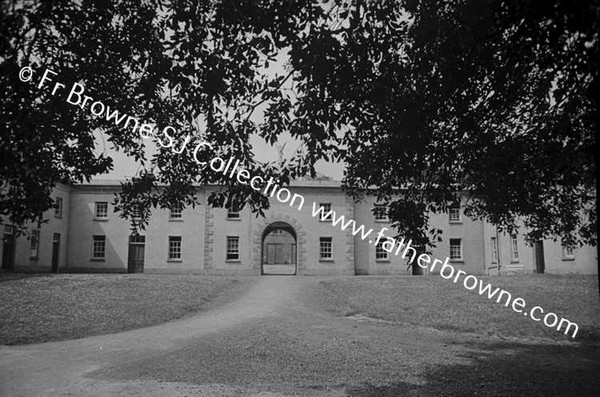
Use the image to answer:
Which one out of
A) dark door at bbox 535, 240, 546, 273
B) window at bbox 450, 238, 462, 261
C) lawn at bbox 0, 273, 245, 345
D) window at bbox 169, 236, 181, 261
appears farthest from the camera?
window at bbox 450, 238, 462, 261

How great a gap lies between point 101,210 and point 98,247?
2.58 m

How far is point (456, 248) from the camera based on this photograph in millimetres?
36750

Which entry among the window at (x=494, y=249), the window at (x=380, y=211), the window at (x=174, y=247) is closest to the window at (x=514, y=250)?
the window at (x=494, y=249)

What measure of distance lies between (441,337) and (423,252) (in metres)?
7.88

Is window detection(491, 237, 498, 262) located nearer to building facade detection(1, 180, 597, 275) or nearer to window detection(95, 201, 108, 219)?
building facade detection(1, 180, 597, 275)

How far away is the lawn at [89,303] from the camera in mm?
14391

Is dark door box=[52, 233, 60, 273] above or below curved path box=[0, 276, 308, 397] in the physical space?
above

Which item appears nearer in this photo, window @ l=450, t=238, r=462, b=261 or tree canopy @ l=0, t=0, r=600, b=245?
tree canopy @ l=0, t=0, r=600, b=245

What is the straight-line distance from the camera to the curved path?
8227mm

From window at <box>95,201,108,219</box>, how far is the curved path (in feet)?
63.7

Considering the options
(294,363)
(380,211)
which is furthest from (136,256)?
(380,211)

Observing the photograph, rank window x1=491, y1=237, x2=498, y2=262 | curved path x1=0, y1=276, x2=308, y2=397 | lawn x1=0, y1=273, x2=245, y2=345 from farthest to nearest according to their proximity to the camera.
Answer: window x1=491, y1=237, x2=498, y2=262 → lawn x1=0, y1=273, x2=245, y2=345 → curved path x1=0, y1=276, x2=308, y2=397

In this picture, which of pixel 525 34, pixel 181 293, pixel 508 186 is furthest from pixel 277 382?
pixel 181 293

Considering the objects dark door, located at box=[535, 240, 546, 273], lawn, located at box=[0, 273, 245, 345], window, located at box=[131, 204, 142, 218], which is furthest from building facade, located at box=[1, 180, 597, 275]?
window, located at box=[131, 204, 142, 218]
